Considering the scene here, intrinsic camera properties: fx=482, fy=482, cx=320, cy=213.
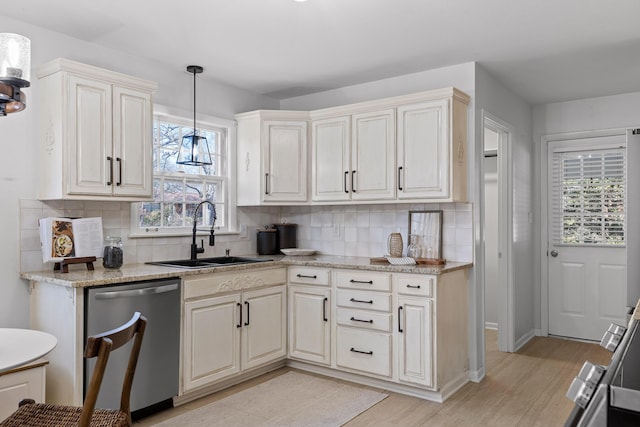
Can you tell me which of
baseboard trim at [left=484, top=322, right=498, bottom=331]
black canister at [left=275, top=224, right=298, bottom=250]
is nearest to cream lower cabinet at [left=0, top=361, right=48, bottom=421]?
black canister at [left=275, top=224, right=298, bottom=250]

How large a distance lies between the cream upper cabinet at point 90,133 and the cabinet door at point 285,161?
1186mm

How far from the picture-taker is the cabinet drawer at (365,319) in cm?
345

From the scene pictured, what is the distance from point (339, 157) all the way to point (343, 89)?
790 mm

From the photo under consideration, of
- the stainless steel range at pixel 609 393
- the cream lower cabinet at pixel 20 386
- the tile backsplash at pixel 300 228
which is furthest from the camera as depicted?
the tile backsplash at pixel 300 228

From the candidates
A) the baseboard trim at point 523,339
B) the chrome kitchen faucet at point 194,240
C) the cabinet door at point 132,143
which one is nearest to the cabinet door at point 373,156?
the chrome kitchen faucet at point 194,240

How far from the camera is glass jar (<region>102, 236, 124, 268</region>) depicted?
3.16 meters

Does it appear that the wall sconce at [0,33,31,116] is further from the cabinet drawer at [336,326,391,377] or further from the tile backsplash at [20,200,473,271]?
the cabinet drawer at [336,326,391,377]

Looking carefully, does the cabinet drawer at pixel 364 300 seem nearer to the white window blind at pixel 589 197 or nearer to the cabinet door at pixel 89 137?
the cabinet door at pixel 89 137

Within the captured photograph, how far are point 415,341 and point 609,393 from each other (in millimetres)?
2611

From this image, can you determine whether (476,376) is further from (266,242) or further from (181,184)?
(181,184)

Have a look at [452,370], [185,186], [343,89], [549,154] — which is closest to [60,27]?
[185,186]

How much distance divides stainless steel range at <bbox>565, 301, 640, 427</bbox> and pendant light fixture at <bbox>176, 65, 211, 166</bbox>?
3.27m

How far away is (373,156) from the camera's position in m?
3.88

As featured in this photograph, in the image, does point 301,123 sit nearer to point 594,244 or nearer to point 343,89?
point 343,89
